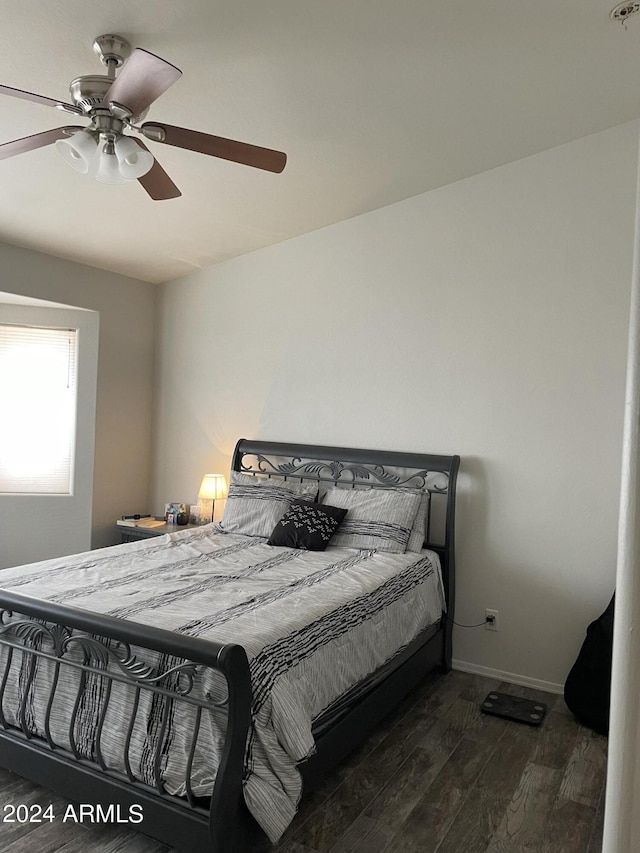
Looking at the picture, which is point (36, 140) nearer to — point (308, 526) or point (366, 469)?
point (308, 526)

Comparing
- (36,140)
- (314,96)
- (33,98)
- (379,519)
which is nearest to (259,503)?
(379,519)

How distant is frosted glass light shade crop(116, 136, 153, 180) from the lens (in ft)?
6.91

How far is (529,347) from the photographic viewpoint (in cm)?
353

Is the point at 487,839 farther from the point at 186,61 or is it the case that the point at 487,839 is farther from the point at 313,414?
the point at 186,61

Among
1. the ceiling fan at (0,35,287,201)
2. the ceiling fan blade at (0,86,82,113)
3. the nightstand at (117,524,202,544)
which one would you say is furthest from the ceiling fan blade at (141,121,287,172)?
the nightstand at (117,524,202,544)

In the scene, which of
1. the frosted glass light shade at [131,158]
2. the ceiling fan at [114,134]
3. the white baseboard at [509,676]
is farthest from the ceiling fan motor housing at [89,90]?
the white baseboard at [509,676]

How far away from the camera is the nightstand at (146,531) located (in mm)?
4379

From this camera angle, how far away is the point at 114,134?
83.4 inches

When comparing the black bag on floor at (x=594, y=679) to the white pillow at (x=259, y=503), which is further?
the white pillow at (x=259, y=503)

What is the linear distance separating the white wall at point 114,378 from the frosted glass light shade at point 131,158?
A: 7.46ft

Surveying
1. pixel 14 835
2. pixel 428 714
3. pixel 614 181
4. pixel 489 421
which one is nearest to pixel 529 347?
pixel 489 421

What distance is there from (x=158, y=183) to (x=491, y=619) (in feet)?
9.16

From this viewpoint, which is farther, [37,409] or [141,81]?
[37,409]

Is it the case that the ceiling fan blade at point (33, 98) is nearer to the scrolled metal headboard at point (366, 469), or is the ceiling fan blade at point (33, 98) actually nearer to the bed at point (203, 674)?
the bed at point (203, 674)
